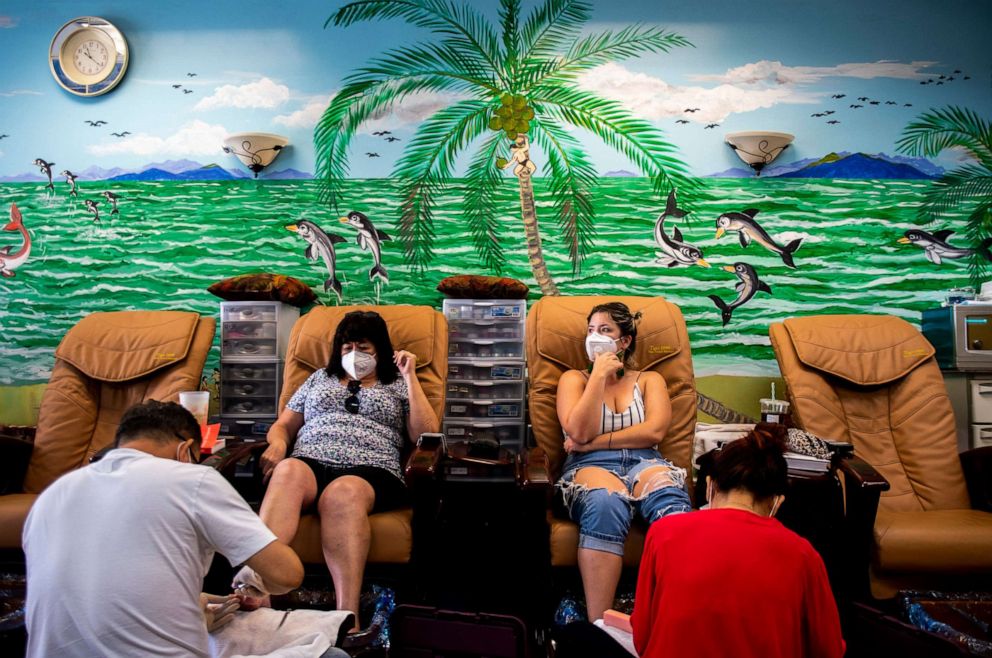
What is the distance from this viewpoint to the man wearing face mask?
A: 2037 mm

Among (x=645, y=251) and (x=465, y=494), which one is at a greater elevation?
(x=645, y=251)

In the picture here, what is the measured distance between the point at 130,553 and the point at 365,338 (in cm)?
154

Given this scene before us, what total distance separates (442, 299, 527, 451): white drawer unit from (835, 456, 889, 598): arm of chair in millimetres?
1723

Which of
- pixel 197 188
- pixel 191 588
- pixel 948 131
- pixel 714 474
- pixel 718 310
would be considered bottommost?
pixel 191 588

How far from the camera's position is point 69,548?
3.71 ft

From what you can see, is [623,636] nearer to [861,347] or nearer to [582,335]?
[582,335]

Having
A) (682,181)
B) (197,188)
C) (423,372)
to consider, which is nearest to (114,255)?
(197,188)

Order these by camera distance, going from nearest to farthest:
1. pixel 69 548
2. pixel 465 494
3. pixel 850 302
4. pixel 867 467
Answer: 1. pixel 69 548
2. pixel 867 467
3. pixel 465 494
4. pixel 850 302

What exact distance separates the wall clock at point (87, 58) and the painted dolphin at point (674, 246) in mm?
3416

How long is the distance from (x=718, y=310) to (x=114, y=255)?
12.0 ft

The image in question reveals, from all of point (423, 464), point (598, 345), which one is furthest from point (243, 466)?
point (598, 345)

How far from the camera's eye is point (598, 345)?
2.56m

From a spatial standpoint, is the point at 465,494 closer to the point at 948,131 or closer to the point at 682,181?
the point at 682,181

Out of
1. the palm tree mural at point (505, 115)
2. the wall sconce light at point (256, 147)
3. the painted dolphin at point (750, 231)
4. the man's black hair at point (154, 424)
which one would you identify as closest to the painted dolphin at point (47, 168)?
the wall sconce light at point (256, 147)
